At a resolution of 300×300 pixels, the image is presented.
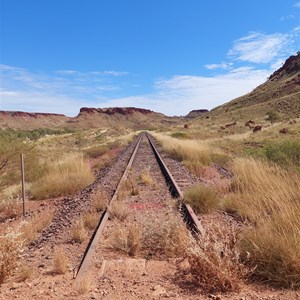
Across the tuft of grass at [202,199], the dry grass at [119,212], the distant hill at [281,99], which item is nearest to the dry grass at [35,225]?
the dry grass at [119,212]

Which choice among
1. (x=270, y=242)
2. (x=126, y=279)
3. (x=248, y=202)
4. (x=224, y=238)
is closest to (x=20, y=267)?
(x=126, y=279)

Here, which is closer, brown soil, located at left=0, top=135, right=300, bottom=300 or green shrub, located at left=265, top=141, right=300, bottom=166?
brown soil, located at left=0, top=135, right=300, bottom=300

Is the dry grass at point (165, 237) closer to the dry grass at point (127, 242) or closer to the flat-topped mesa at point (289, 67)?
the dry grass at point (127, 242)

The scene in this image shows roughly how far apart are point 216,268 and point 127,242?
204cm

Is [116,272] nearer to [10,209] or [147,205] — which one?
[147,205]

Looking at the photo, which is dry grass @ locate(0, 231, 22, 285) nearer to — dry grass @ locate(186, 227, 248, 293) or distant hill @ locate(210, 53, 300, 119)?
dry grass @ locate(186, 227, 248, 293)

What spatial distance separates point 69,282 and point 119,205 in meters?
3.48

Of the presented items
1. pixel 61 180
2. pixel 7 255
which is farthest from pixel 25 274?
pixel 61 180

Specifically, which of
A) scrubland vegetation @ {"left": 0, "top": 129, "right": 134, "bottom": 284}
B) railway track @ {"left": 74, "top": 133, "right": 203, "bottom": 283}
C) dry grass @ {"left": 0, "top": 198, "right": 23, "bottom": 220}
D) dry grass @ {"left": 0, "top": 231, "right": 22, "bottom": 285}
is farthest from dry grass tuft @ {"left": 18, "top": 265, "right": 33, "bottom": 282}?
dry grass @ {"left": 0, "top": 198, "right": 23, "bottom": 220}

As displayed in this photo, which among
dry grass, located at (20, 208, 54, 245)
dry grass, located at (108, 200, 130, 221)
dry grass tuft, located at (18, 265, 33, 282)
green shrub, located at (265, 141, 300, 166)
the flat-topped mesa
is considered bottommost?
dry grass, located at (20, 208, 54, 245)

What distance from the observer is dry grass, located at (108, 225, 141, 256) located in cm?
592

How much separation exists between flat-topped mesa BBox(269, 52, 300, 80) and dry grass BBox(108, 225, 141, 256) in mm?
138450

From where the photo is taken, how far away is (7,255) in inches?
187

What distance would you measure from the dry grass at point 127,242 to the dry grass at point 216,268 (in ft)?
4.41
